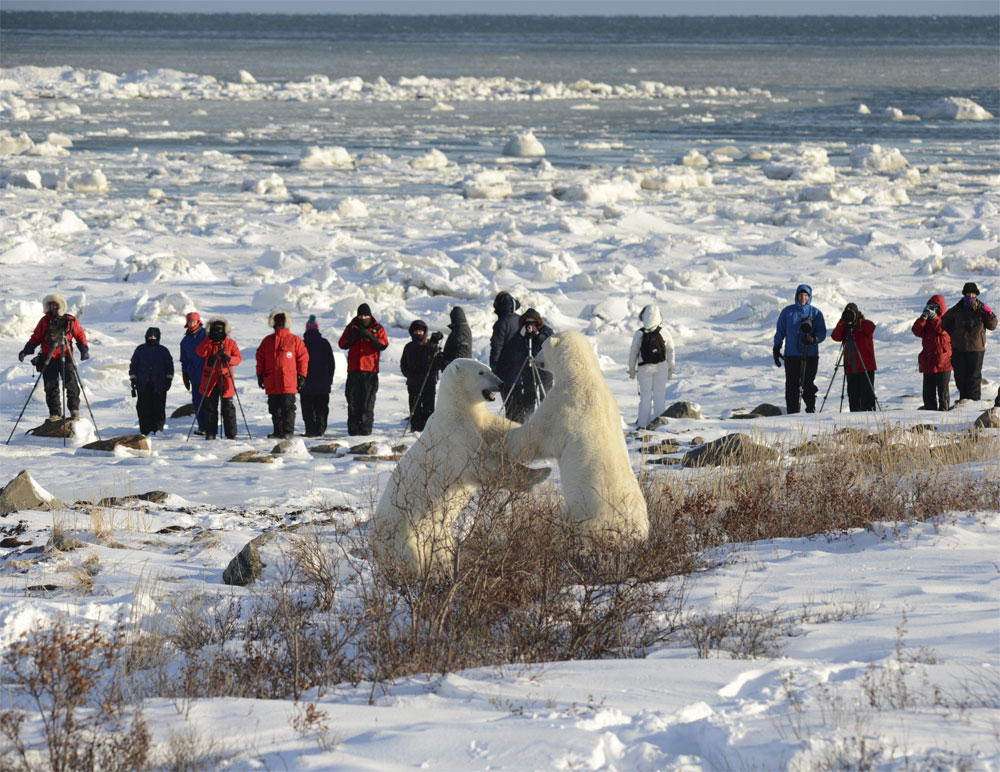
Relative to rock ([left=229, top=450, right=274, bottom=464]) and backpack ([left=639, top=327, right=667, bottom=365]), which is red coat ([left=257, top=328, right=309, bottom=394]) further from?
backpack ([left=639, top=327, right=667, bottom=365])

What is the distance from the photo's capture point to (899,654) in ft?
13.7

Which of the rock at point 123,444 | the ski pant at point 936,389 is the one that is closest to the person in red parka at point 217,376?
the rock at point 123,444

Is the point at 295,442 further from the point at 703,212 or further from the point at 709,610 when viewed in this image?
the point at 703,212

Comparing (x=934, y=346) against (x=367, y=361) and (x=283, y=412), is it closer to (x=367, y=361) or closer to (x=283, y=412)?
(x=367, y=361)

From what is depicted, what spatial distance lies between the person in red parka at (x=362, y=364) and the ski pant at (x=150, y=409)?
2.00 m

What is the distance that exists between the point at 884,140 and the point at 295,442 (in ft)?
140

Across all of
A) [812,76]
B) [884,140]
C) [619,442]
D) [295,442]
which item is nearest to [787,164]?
[884,140]

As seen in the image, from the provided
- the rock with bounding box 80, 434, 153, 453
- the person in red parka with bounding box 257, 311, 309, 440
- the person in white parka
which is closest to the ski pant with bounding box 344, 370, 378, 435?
the person in red parka with bounding box 257, 311, 309, 440

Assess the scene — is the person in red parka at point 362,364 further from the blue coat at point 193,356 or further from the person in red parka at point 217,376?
the blue coat at point 193,356

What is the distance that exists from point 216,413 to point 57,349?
68.5 inches

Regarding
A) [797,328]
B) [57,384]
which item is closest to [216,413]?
[57,384]

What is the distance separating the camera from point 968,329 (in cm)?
1162

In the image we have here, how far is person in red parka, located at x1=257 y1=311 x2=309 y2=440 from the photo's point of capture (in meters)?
11.2

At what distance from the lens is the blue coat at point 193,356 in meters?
11.7
